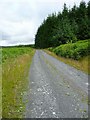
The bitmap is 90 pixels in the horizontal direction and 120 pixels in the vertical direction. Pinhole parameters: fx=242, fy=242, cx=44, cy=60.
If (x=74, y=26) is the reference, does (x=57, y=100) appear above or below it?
below

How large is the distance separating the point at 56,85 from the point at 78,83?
63.7 inches

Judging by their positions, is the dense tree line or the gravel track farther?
the dense tree line

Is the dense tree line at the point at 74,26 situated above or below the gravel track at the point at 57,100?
above

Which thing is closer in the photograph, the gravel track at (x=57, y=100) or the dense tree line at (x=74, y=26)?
the gravel track at (x=57, y=100)

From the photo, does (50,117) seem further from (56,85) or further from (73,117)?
(56,85)

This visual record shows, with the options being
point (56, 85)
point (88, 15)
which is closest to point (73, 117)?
point (56, 85)

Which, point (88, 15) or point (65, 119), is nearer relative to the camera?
point (65, 119)

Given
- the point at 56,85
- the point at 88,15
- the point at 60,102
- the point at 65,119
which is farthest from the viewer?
the point at 88,15

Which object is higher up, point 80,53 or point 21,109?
point 80,53

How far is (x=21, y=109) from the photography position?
1112 cm

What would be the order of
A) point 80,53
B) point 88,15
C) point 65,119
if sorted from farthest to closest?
Answer: point 88,15 < point 80,53 < point 65,119

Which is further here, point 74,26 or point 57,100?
point 74,26

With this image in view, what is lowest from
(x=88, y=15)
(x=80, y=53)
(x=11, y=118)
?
(x=11, y=118)

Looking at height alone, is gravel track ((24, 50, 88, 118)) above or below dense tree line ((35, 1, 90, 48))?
below
